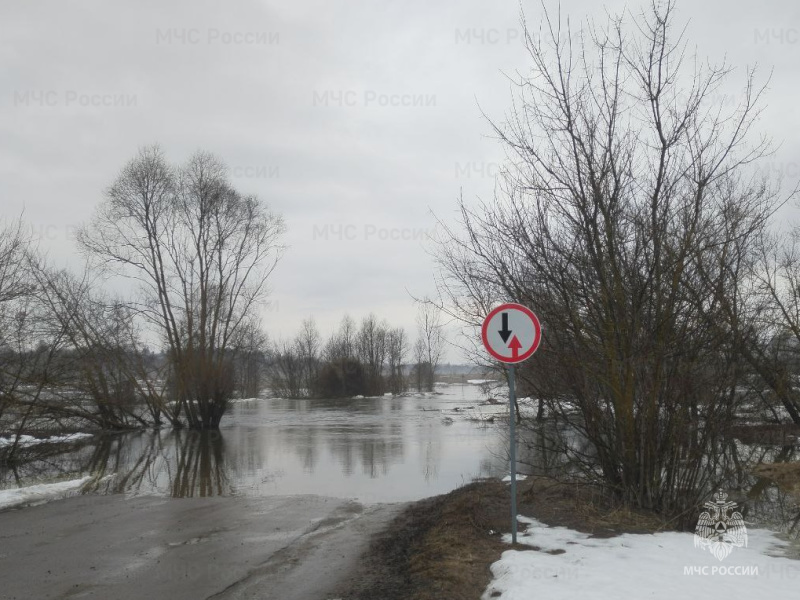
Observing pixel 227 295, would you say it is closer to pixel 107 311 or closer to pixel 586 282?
pixel 107 311

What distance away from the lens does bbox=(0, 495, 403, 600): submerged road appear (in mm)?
6297

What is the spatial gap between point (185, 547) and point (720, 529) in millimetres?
6628

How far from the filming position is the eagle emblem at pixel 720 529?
6.72 metres

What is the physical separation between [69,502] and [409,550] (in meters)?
7.24

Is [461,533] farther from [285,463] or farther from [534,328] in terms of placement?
[285,463]

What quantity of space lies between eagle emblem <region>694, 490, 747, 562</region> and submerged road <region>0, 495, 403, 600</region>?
3.86 meters

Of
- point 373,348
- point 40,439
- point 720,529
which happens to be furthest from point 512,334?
point 373,348

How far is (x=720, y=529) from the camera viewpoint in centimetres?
777

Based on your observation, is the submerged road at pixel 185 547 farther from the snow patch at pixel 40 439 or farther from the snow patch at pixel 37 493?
the snow patch at pixel 40 439

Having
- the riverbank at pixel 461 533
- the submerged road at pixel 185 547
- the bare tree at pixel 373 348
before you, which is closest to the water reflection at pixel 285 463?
the submerged road at pixel 185 547

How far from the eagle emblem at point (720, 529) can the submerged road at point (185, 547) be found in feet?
12.7

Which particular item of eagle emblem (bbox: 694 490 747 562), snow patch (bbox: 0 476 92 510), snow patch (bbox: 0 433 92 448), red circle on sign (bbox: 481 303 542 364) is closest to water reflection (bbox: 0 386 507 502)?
snow patch (bbox: 0 476 92 510)

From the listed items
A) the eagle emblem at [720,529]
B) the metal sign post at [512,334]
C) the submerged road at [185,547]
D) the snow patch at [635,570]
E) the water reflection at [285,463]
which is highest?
the metal sign post at [512,334]

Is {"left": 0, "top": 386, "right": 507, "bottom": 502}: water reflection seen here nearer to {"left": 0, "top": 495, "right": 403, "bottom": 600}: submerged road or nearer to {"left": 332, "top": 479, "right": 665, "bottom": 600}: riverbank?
{"left": 0, "top": 495, "right": 403, "bottom": 600}: submerged road
